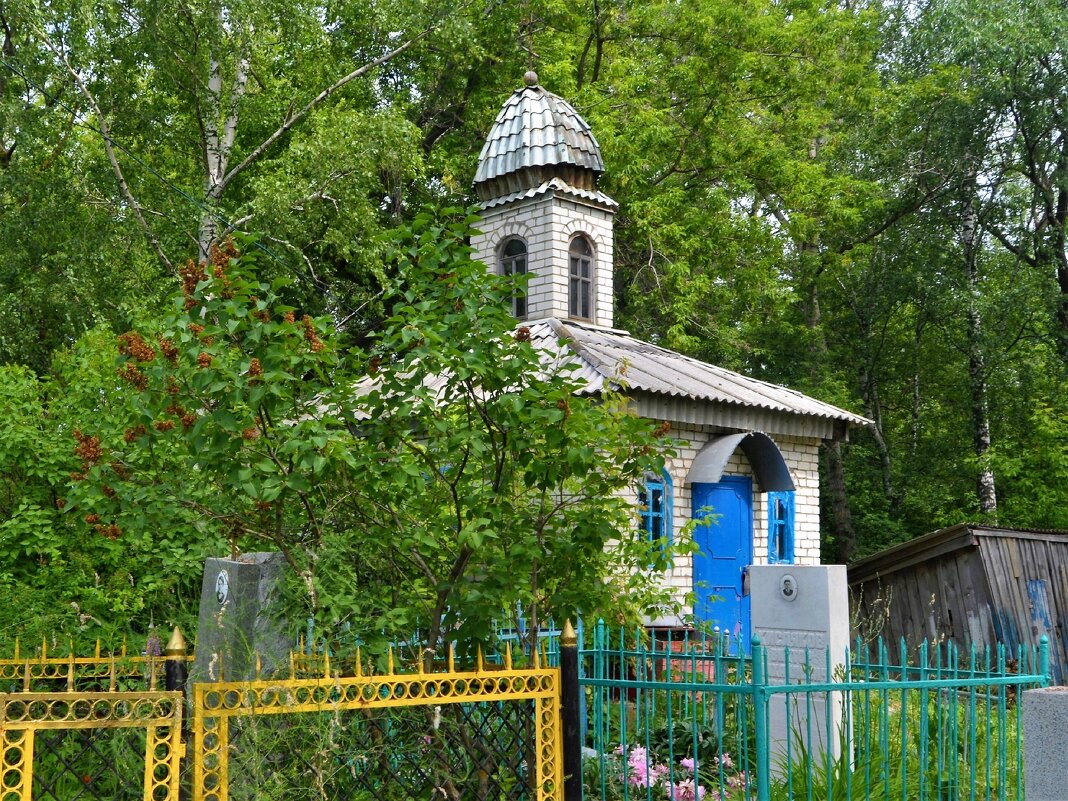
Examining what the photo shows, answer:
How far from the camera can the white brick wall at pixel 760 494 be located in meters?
15.3

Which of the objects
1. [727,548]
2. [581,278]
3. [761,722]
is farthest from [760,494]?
[761,722]

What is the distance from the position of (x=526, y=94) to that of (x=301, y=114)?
391cm

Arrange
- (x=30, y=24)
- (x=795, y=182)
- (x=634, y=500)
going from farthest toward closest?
(x=795, y=182)
(x=30, y=24)
(x=634, y=500)

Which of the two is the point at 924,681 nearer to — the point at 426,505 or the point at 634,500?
the point at 426,505

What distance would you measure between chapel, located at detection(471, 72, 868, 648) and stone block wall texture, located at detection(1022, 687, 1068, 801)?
9.66 metres

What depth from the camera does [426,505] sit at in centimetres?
595

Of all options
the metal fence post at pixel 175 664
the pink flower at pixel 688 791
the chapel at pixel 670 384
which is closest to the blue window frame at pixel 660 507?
the chapel at pixel 670 384

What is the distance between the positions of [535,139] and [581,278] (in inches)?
82.3

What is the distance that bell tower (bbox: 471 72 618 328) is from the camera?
16594 millimetres

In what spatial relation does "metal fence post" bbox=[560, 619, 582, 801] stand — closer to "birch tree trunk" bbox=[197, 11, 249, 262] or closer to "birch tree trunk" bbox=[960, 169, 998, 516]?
"birch tree trunk" bbox=[197, 11, 249, 262]

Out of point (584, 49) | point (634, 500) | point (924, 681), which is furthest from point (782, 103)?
point (924, 681)

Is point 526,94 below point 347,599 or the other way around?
the other way around

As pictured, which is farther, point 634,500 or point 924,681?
point 634,500

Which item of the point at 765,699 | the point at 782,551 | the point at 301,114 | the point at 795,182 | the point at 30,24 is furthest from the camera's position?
the point at 795,182
